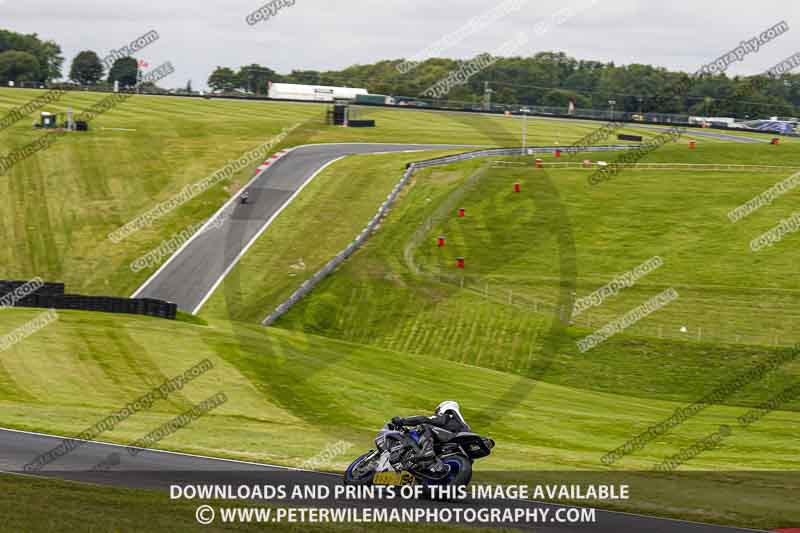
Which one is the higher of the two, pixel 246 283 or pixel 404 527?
pixel 404 527

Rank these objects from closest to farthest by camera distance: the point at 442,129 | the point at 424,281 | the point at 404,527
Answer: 1. the point at 404,527
2. the point at 424,281
3. the point at 442,129

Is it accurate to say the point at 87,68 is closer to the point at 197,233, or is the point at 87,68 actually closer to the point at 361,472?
the point at 197,233

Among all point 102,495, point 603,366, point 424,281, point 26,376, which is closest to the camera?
point 102,495

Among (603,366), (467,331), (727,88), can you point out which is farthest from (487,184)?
(727,88)

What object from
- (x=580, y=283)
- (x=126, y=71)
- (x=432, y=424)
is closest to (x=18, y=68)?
(x=126, y=71)

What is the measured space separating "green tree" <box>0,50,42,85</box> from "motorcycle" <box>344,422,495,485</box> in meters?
154

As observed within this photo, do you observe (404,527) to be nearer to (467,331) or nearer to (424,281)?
(467,331)

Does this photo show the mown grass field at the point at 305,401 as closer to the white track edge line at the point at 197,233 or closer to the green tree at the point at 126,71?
the white track edge line at the point at 197,233

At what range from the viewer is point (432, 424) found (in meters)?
17.5

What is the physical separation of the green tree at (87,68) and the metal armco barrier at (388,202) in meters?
122

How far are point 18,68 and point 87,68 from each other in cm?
2992

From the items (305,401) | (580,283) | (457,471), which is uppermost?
(457,471)

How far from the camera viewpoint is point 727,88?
185 metres

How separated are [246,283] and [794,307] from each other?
2552 cm
